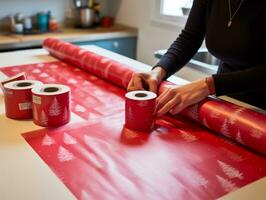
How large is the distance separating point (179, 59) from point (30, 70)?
680 millimetres

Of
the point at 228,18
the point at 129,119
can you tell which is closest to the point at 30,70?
the point at 129,119

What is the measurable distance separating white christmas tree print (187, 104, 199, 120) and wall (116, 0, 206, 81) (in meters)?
1.62

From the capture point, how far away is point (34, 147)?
3.12ft

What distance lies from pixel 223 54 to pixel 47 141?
0.67 m

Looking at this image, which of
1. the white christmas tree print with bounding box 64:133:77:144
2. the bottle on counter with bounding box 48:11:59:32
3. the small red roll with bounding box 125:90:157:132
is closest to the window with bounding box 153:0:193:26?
the bottle on counter with bounding box 48:11:59:32

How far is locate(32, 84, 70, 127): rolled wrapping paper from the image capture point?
40.7 inches

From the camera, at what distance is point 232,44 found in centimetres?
121

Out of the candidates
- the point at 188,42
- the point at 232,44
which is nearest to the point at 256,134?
the point at 232,44

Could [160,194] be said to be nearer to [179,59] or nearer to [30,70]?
[179,59]

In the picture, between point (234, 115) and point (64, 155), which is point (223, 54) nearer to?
point (234, 115)

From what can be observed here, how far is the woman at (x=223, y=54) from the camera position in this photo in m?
1.09

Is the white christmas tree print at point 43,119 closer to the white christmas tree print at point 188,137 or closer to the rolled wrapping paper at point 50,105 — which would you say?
the rolled wrapping paper at point 50,105

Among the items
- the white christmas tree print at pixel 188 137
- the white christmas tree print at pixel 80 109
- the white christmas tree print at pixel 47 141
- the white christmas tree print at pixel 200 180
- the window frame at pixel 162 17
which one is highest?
the window frame at pixel 162 17

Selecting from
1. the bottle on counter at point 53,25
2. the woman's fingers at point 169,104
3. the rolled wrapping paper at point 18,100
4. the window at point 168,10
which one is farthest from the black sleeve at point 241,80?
the bottle on counter at point 53,25
